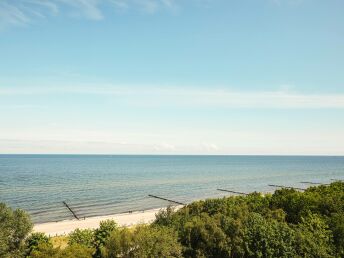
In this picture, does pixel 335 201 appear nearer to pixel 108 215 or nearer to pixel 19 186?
pixel 108 215

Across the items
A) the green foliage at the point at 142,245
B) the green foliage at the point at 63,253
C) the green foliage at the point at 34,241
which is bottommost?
the green foliage at the point at 34,241

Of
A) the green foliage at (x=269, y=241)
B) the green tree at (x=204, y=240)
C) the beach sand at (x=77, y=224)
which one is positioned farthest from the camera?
the beach sand at (x=77, y=224)

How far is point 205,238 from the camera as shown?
33.2m

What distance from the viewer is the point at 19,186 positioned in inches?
4149

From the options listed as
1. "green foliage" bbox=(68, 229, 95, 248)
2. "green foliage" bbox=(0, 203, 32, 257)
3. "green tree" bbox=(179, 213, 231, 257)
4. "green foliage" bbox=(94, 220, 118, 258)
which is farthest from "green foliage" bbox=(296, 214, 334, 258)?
"green foliage" bbox=(0, 203, 32, 257)

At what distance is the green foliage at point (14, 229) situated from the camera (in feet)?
124

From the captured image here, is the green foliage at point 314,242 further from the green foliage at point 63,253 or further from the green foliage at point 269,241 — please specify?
the green foliage at point 63,253

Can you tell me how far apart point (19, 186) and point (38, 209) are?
126 ft

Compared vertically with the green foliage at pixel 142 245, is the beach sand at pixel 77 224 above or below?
below

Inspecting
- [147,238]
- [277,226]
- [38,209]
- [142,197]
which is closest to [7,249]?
[147,238]

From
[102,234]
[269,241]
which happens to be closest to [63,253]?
[102,234]

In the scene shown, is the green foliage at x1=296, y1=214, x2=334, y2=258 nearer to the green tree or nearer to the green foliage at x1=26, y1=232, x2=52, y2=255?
the green tree

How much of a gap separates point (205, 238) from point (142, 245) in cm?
742

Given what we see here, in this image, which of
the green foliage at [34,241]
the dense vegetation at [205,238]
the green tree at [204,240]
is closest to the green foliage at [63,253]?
the dense vegetation at [205,238]
